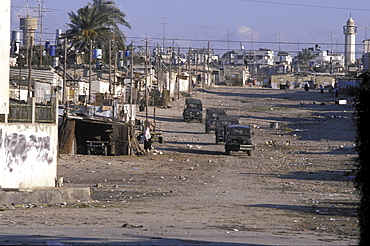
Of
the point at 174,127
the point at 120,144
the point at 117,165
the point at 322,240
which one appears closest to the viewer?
the point at 322,240

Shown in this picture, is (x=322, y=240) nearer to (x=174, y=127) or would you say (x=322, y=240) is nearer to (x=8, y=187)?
(x=8, y=187)

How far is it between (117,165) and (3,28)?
34.1 feet

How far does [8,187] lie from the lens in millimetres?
17625

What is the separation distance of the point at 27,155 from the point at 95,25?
39457 millimetres

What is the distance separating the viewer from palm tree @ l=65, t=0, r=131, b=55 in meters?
56.0

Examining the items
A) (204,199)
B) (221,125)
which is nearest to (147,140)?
(221,125)

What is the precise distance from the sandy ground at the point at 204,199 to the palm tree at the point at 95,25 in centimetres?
1786

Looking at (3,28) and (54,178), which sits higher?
(3,28)

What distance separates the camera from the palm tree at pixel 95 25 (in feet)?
184

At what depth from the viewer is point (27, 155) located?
1820 cm

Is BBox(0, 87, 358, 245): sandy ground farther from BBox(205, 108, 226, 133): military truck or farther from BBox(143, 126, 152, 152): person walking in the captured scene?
BBox(205, 108, 226, 133): military truck

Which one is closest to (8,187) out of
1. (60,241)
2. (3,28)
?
(3,28)

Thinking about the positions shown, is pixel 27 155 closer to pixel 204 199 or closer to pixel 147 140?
pixel 204 199

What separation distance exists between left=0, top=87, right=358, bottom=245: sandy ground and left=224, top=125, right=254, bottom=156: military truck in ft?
1.74
